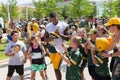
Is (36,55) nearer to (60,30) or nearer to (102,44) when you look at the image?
(60,30)

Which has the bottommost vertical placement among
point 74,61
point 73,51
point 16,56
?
point 16,56

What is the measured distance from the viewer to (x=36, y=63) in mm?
8695

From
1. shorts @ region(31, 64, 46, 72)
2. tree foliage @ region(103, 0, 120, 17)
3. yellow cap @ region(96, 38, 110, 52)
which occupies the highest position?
yellow cap @ region(96, 38, 110, 52)

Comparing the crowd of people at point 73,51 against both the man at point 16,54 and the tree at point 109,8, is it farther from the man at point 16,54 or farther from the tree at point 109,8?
the tree at point 109,8

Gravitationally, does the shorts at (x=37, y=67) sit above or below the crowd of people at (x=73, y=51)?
below

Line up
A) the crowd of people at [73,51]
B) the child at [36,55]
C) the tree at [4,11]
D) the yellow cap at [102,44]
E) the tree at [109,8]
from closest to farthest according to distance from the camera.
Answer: the yellow cap at [102,44]
the crowd of people at [73,51]
the child at [36,55]
the tree at [109,8]
the tree at [4,11]

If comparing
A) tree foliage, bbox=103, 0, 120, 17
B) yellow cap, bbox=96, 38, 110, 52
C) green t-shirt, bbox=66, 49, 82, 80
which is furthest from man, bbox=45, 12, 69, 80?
tree foliage, bbox=103, 0, 120, 17

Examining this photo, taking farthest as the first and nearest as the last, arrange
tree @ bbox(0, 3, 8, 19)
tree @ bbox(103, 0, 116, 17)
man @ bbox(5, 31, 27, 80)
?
tree @ bbox(0, 3, 8, 19)
tree @ bbox(103, 0, 116, 17)
man @ bbox(5, 31, 27, 80)

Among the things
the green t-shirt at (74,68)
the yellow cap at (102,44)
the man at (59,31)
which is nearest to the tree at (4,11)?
the man at (59,31)

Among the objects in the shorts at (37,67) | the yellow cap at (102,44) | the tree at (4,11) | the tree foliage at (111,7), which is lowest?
the tree at (4,11)

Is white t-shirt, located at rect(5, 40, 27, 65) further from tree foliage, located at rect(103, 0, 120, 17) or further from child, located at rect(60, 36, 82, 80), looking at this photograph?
tree foliage, located at rect(103, 0, 120, 17)

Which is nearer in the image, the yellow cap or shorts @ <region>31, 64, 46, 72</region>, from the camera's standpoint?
the yellow cap

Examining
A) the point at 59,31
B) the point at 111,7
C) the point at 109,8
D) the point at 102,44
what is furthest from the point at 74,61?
the point at 109,8

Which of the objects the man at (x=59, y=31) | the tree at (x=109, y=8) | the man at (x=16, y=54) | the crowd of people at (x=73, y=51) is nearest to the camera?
the crowd of people at (x=73, y=51)
